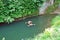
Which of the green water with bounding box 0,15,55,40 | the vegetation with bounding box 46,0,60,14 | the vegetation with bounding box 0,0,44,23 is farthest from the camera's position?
the vegetation with bounding box 46,0,60,14

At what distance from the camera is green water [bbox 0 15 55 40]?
15.7 metres

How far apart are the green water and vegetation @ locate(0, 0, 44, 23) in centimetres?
79

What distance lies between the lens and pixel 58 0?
75.9 ft

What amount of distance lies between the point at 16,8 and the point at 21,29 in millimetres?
3191

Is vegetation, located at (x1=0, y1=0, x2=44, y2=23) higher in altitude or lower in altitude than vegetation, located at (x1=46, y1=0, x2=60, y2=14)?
higher

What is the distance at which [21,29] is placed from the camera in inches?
686

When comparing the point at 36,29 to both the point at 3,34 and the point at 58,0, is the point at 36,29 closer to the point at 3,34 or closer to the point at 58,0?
the point at 3,34

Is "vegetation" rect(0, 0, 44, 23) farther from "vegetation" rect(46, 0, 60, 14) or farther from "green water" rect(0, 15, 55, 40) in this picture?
"vegetation" rect(46, 0, 60, 14)

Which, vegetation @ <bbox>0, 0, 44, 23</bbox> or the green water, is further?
vegetation @ <bbox>0, 0, 44, 23</bbox>

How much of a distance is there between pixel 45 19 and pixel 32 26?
2.35m

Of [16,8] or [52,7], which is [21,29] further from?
[52,7]

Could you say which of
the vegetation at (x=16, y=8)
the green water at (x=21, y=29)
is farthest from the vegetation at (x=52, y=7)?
the green water at (x=21, y=29)

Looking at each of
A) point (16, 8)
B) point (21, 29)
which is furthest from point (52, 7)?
point (21, 29)

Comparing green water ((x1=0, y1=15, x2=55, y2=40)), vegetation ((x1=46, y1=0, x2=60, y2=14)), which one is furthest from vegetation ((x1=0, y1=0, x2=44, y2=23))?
vegetation ((x1=46, y1=0, x2=60, y2=14))
